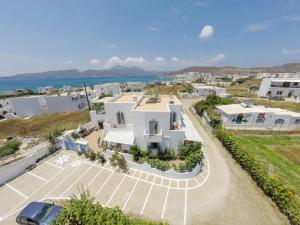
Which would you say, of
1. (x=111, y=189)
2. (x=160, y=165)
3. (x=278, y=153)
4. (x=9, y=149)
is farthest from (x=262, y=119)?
(x=9, y=149)

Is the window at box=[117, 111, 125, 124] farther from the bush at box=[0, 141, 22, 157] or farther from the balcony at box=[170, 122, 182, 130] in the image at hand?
the bush at box=[0, 141, 22, 157]

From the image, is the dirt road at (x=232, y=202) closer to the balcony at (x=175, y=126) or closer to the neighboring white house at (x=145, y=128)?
the neighboring white house at (x=145, y=128)

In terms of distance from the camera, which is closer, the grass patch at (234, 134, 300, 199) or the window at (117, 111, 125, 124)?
the grass patch at (234, 134, 300, 199)

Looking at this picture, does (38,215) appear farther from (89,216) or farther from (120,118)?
(120,118)

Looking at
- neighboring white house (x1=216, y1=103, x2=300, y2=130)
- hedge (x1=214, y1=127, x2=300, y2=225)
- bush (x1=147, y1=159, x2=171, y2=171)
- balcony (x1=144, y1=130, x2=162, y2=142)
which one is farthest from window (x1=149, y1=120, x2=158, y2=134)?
neighboring white house (x1=216, y1=103, x2=300, y2=130)

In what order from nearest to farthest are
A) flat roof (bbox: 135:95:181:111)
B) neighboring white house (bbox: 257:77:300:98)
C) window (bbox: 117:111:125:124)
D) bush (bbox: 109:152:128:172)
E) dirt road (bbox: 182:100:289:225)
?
dirt road (bbox: 182:100:289:225) < bush (bbox: 109:152:128:172) < flat roof (bbox: 135:95:181:111) < window (bbox: 117:111:125:124) < neighboring white house (bbox: 257:77:300:98)

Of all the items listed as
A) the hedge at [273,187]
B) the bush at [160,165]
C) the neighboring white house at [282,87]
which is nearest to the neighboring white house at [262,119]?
the hedge at [273,187]
